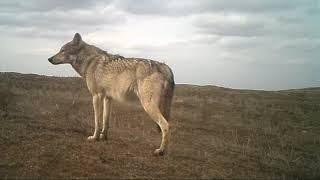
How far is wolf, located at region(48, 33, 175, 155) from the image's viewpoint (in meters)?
11.1

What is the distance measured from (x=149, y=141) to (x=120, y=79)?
115 inches

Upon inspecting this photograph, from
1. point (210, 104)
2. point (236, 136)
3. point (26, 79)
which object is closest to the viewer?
point (236, 136)

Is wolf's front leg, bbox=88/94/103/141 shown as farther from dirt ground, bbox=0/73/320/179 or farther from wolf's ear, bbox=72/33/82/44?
wolf's ear, bbox=72/33/82/44

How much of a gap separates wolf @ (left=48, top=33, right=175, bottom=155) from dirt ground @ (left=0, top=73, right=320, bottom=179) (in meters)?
1.04

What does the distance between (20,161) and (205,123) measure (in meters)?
12.8

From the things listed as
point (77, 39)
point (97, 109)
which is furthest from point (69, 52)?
point (97, 109)

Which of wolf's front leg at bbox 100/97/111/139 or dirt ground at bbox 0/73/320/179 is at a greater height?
wolf's front leg at bbox 100/97/111/139

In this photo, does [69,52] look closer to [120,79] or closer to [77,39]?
[77,39]

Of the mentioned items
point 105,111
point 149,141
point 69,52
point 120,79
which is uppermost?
point 69,52

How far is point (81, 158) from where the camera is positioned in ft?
34.9

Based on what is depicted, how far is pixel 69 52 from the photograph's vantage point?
44.2ft

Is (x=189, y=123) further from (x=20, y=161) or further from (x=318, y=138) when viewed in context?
(x=20, y=161)

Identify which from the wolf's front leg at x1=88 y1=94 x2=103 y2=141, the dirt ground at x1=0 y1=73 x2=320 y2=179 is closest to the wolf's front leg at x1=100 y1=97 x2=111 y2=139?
the wolf's front leg at x1=88 y1=94 x2=103 y2=141

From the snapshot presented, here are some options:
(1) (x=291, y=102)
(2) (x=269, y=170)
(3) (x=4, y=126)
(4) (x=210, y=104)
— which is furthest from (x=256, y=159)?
(1) (x=291, y=102)
